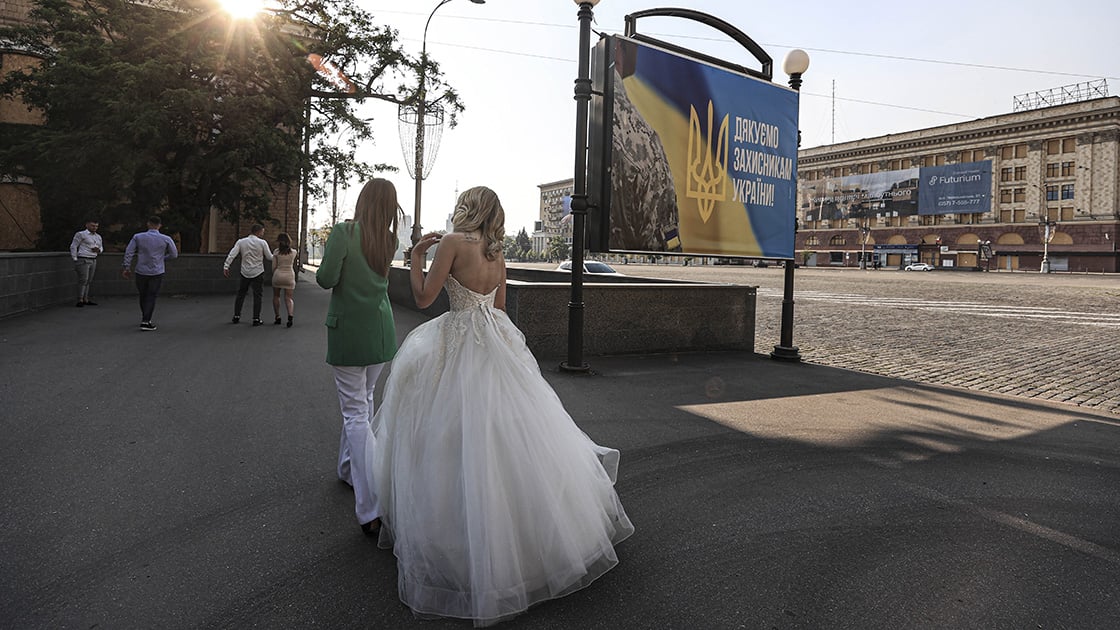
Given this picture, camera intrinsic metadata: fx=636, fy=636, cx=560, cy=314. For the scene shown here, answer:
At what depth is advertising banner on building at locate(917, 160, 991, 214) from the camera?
244ft

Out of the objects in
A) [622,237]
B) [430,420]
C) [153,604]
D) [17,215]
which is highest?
[17,215]

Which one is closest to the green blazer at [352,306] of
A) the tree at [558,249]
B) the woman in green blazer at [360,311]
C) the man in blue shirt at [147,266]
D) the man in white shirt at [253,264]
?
the woman in green blazer at [360,311]

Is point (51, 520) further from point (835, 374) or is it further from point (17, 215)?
point (17, 215)

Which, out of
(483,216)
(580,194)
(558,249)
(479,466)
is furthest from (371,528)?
(558,249)

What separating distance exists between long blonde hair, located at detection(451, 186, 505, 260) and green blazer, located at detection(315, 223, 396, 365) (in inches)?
23.6

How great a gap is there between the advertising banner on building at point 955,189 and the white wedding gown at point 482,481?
287ft

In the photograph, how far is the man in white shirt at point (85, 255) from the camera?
13703 mm

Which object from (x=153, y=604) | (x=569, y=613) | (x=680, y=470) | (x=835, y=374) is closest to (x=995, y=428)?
(x=835, y=374)

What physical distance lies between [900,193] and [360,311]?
92560mm

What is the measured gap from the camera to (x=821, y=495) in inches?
160

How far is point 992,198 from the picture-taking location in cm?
7356

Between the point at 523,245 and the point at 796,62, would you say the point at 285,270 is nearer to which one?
the point at 796,62

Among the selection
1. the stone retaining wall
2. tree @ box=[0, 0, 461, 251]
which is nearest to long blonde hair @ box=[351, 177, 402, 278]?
the stone retaining wall

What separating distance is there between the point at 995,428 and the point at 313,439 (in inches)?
235
